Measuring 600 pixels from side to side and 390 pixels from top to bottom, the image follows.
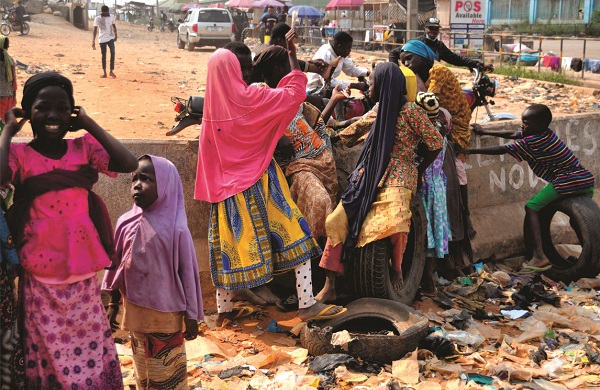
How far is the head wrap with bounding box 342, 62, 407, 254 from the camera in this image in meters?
5.75

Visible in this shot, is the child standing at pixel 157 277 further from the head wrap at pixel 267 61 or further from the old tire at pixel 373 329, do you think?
the head wrap at pixel 267 61

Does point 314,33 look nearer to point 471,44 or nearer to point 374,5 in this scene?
point 374,5

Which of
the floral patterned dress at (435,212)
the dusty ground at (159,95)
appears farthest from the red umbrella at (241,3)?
the floral patterned dress at (435,212)

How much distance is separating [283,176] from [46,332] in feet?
7.71

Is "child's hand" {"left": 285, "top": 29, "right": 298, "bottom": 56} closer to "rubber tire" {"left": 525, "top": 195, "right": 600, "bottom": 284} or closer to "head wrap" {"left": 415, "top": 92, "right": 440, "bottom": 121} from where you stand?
"head wrap" {"left": 415, "top": 92, "right": 440, "bottom": 121}

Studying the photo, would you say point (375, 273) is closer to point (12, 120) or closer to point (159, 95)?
→ point (12, 120)

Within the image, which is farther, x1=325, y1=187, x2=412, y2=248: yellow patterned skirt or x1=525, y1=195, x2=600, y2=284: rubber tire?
x1=525, y1=195, x2=600, y2=284: rubber tire

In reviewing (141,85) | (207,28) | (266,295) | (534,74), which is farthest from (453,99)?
(207,28)

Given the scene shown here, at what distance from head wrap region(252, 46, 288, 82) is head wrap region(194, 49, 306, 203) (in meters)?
0.34

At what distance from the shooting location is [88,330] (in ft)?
12.3

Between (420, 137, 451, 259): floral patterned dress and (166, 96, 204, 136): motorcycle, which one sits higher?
(166, 96, 204, 136): motorcycle

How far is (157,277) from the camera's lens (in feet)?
13.1

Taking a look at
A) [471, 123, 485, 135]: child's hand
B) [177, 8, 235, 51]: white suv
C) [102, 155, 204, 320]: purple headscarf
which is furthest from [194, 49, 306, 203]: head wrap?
[177, 8, 235, 51]: white suv

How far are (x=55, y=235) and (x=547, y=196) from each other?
497cm
